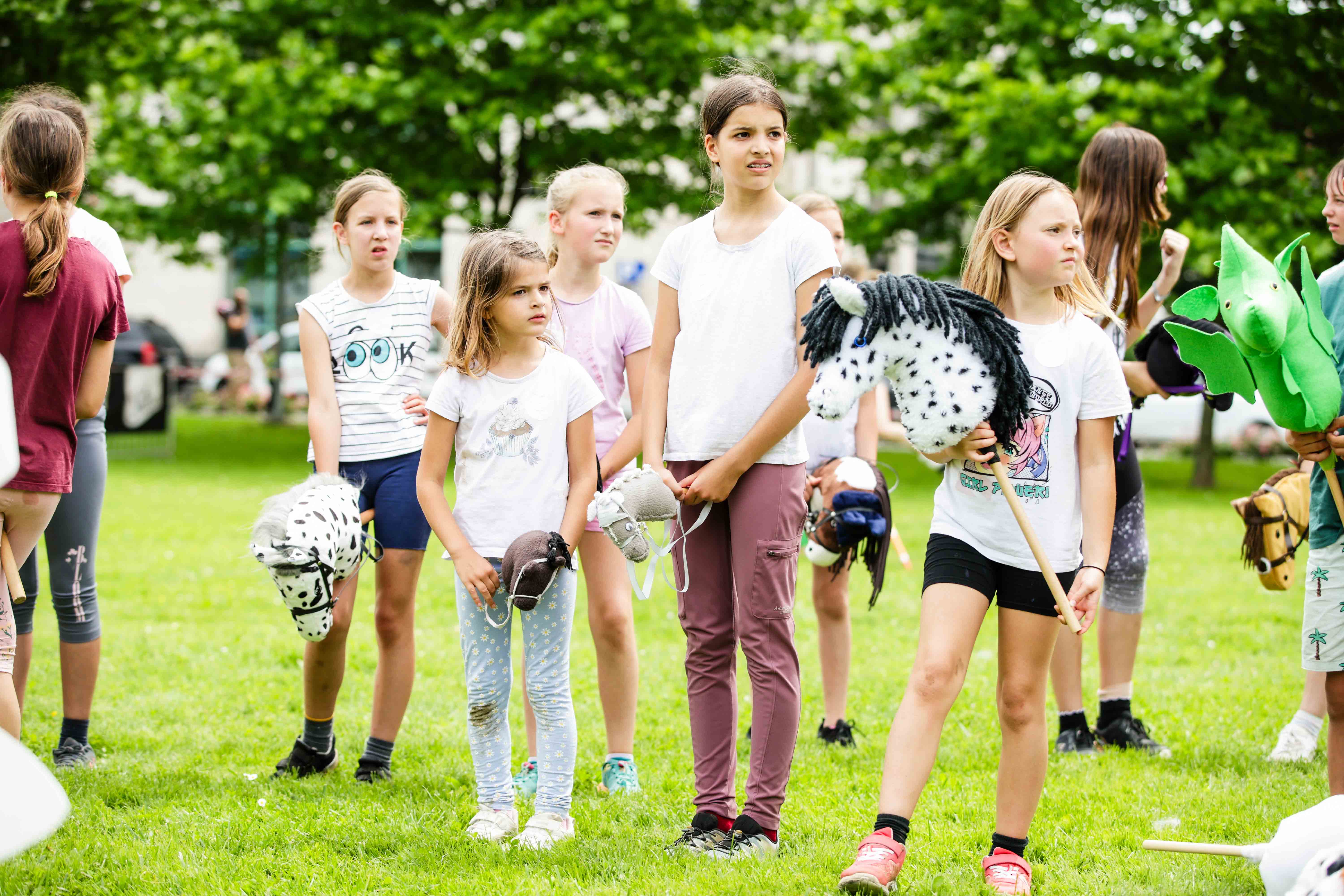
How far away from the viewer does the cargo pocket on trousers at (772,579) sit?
339 cm

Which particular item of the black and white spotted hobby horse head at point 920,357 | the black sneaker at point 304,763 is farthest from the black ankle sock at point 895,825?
the black sneaker at point 304,763

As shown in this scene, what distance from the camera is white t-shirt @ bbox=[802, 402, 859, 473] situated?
198 inches

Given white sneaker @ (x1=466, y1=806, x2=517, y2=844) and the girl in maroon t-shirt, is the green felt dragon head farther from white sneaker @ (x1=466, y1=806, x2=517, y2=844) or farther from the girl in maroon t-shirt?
the girl in maroon t-shirt

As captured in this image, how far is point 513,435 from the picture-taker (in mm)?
3543

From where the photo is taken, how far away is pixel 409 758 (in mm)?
4484

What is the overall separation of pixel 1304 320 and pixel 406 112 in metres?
13.4

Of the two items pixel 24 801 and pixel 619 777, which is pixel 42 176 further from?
pixel 619 777

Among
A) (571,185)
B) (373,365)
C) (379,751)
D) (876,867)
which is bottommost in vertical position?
(379,751)

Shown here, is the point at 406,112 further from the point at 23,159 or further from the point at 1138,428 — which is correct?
the point at 1138,428

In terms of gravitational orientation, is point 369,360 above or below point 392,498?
above

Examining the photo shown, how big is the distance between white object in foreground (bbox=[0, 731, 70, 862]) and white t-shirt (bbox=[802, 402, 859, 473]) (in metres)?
3.40

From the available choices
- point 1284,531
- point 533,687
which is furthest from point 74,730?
point 1284,531

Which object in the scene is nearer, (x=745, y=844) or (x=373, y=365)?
(x=745, y=844)

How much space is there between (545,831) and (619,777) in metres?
0.61
